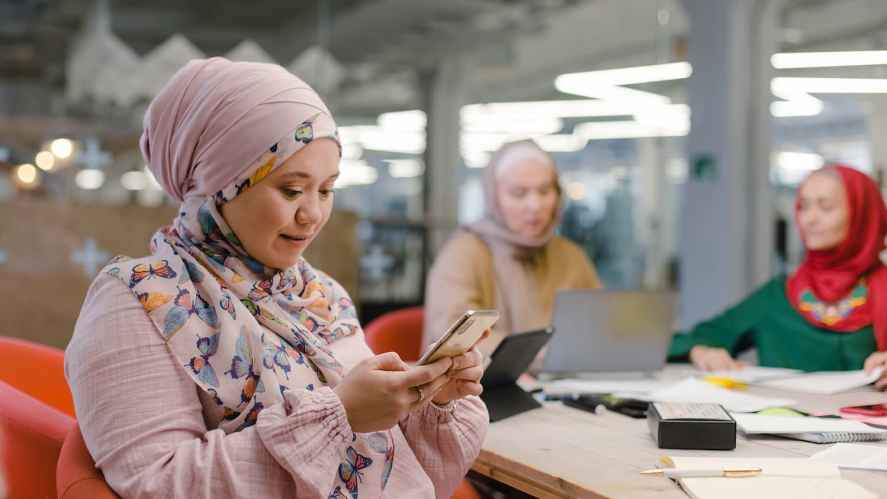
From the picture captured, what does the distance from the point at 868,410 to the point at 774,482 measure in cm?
73

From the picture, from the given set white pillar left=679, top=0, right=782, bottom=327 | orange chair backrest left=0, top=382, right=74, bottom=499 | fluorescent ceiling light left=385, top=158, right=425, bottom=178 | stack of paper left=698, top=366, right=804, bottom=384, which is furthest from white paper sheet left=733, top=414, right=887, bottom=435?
fluorescent ceiling light left=385, top=158, right=425, bottom=178

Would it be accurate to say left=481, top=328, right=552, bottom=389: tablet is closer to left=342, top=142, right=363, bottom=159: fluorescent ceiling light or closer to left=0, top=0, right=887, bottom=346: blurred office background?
left=0, top=0, right=887, bottom=346: blurred office background

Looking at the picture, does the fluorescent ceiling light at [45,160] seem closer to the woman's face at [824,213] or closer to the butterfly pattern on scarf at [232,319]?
the butterfly pattern on scarf at [232,319]

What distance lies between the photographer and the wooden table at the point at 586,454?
142 cm

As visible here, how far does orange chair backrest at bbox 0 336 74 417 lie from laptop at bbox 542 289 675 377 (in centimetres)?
116

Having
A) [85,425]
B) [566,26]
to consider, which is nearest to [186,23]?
[566,26]

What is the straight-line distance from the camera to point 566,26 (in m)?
5.52

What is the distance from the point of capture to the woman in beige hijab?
2.75 meters

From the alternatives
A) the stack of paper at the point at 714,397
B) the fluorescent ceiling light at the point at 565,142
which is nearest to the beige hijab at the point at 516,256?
the stack of paper at the point at 714,397

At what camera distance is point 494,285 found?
9.21ft

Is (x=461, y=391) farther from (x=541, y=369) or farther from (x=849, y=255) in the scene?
(x=849, y=255)

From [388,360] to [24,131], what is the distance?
10.9ft

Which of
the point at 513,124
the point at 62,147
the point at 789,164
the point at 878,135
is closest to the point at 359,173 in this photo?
the point at 513,124

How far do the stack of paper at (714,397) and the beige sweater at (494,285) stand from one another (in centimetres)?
59
